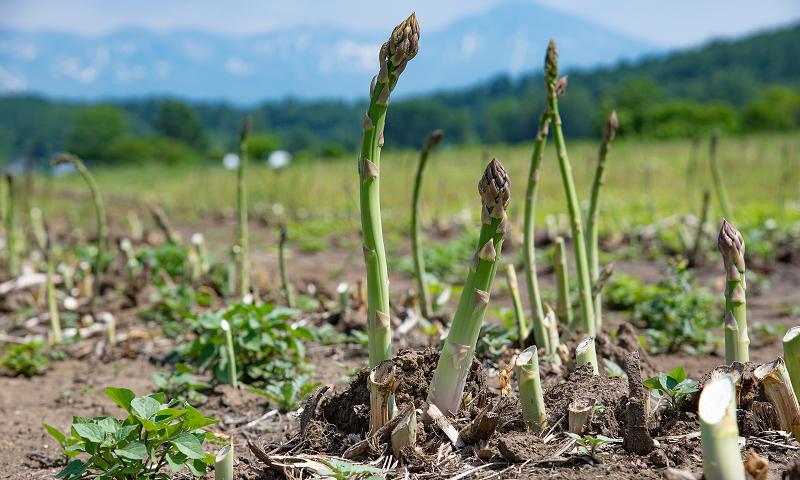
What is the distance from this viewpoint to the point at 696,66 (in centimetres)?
12900

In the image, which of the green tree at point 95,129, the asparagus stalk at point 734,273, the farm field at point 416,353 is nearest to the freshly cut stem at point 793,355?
the farm field at point 416,353

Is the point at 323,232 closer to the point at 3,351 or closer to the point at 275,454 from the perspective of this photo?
the point at 3,351

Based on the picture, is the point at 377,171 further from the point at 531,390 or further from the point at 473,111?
the point at 473,111

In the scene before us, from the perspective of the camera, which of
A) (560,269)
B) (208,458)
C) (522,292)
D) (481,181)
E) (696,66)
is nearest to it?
(481,181)

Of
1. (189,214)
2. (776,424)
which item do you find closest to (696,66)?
(189,214)

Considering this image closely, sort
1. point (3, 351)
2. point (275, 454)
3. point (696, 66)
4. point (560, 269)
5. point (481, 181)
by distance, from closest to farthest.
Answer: point (481, 181) → point (275, 454) → point (560, 269) → point (3, 351) → point (696, 66)

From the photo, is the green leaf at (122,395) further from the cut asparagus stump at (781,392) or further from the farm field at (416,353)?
the cut asparagus stump at (781,392)

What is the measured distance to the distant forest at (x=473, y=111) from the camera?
88.0 meters

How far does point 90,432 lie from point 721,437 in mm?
1690

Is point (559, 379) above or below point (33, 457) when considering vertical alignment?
above

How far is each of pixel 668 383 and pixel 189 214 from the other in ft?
40.1

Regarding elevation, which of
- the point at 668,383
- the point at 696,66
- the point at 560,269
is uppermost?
the point at 696,66

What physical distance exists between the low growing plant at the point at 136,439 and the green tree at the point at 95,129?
357 ft

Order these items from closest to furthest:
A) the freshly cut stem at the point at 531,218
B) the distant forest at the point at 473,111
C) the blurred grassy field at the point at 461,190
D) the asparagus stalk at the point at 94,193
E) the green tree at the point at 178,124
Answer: the freshly cut stem at the point at 531,218
the asparagus stalk at the point at 94,193
the blurred grassy field at the point at 461,190
the distant forest at the point at 473,111
the green tree at the point at 178,124
